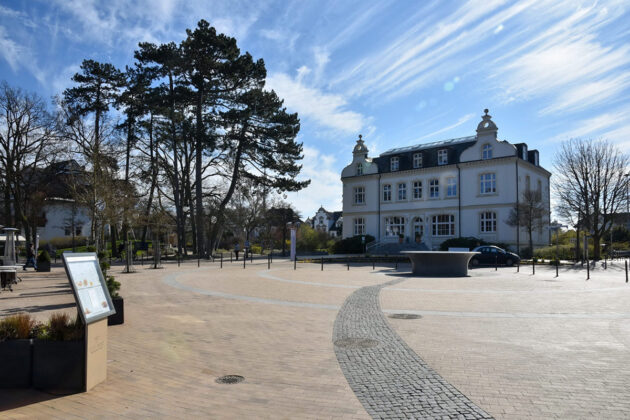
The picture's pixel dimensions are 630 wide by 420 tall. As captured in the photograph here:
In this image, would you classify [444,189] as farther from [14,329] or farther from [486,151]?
[14,329]

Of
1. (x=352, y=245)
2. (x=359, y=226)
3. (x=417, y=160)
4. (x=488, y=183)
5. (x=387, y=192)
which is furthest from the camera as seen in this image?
(x=359, y=226)

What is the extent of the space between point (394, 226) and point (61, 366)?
150ft

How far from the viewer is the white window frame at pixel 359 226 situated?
51850 millimetres

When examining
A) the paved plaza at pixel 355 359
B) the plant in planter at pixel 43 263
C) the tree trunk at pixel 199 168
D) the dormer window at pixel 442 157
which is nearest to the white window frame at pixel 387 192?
the dormer window at pixel 442 157

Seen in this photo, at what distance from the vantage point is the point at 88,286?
5461 millimetres

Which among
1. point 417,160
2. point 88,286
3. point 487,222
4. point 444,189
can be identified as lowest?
point 88,286

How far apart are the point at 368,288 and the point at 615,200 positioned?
101 ft

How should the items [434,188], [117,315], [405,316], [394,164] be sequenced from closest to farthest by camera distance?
[117,315], [405,316], [434,188], [394,164]

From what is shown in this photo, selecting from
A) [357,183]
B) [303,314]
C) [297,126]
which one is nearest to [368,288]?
[303,314]

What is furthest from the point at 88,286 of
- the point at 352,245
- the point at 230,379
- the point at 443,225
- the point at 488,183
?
the point at 352,245

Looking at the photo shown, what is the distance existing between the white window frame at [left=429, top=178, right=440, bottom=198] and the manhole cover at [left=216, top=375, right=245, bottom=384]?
42.4m

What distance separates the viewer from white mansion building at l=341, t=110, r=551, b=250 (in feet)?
134

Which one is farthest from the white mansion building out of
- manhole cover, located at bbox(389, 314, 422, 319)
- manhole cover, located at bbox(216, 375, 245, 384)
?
manhole cover, located at bbox(216, 375, 245, 384)

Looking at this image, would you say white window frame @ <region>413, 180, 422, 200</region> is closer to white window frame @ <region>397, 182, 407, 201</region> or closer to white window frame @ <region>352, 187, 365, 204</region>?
white window frame @ <region>397, 182, 407, 201</region>
